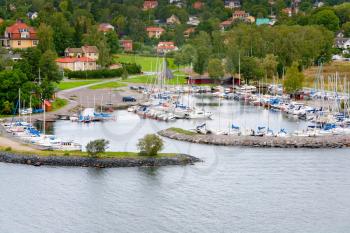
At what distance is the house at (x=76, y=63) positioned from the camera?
7094 centimetres

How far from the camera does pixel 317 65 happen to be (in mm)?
75750

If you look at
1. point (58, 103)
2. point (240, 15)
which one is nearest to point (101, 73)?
point (58, 103)

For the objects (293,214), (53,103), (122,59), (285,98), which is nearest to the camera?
(293,214)

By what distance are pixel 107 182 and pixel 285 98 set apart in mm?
27957

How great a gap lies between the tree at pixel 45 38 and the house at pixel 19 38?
226cm

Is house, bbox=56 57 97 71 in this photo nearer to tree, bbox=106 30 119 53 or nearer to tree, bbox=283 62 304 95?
tree, bbox=106 30 119 53

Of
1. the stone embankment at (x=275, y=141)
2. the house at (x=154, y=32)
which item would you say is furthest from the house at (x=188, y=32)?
the stone embankment at (x=275, y=141)

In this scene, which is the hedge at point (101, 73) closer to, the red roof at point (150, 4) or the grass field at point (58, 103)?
the grass field at point (58, 103)

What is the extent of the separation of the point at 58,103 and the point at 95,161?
18.1 metres

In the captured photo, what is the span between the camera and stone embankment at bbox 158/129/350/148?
44031 mm

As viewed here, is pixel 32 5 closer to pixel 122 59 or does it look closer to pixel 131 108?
pixel 122 59

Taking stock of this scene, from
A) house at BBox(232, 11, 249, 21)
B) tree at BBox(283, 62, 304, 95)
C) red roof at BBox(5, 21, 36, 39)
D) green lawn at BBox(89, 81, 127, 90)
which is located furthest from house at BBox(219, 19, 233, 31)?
tree at BBox(283, 62, 304, 95)

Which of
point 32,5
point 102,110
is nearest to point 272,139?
point 102,110

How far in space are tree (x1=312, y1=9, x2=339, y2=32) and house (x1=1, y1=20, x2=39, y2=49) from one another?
2911 centimetres
